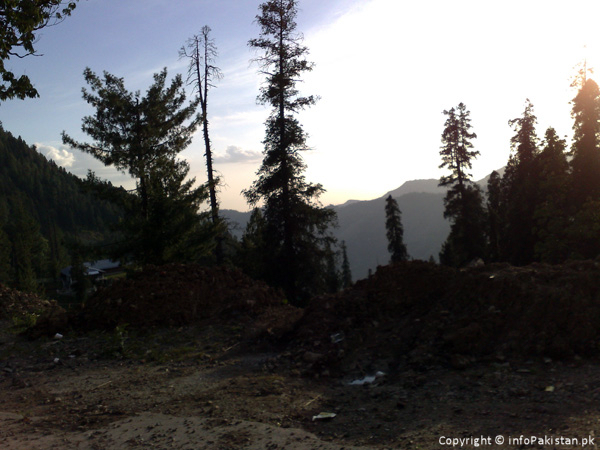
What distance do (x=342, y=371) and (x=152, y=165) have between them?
1562 cm

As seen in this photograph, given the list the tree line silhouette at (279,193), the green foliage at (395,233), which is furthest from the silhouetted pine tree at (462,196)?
the green foliage at (395,233)

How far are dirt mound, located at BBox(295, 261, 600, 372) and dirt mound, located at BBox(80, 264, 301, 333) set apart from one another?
178cm

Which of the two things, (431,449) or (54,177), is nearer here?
(431,449)

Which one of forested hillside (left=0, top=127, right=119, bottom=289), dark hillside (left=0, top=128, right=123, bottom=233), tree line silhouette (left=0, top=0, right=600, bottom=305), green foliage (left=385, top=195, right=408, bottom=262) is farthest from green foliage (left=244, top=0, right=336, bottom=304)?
dark hillside (left=0, top=128, right=123, bottom=233)

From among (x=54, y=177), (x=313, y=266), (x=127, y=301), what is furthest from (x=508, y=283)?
(x=54, y=177)

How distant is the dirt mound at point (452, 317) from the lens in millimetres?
6359

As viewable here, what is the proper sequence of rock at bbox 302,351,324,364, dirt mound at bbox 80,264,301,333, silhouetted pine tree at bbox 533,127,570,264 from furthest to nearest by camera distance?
silhouetted pine tree at bbox 533,127,570,264 → dirt mound at bbox 80,264,301,333 → rock at bbox 302,351,324,364

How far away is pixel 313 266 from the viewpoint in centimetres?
2233

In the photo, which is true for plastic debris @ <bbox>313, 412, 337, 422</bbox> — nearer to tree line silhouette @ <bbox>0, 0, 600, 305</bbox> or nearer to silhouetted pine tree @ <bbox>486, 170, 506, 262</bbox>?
tree line silhouette @ <bbox>0, 0, 600, 305</bbox>

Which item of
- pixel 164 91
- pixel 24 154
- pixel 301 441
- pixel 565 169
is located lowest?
pixel 301 441

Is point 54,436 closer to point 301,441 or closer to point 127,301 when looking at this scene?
point 301,441

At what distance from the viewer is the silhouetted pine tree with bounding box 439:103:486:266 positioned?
31969mm

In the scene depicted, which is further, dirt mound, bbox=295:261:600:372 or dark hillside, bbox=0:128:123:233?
dark hillside, bbox=0:128:123:233

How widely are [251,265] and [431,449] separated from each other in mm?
24064
